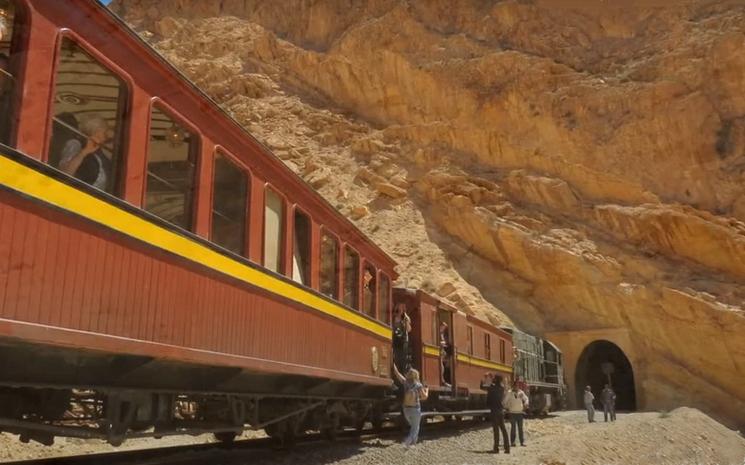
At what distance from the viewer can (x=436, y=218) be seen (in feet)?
103

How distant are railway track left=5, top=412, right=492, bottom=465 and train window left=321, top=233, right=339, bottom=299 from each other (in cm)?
230

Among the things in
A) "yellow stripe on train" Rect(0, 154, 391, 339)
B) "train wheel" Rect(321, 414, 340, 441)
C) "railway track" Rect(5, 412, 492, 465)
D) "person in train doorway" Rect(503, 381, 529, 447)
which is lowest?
"railway track" Rect(5, 412, 492, 465)

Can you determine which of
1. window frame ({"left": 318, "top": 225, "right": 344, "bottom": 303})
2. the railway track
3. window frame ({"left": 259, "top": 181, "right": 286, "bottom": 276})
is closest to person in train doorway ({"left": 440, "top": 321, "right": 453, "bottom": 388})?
the railway track

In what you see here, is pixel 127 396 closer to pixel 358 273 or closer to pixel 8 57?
pixel 8 57

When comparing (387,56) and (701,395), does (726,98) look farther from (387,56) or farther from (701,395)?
(387,56)

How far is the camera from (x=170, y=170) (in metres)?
6.14

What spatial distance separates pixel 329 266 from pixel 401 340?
402 cm

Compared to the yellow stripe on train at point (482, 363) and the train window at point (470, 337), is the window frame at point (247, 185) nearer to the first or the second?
the yellow stripe on train at point (482, 363)

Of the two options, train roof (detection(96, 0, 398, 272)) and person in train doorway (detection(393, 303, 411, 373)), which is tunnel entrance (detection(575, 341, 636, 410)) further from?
train roof (detection(96, 0, 398, 272))

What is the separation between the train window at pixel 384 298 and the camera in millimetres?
11680

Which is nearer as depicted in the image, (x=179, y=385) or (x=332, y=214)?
(x=179, y=385)

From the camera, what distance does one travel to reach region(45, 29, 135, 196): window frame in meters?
4.34

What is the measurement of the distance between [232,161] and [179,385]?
2.20 m

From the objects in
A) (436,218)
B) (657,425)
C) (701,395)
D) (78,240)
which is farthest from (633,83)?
(78,240)
